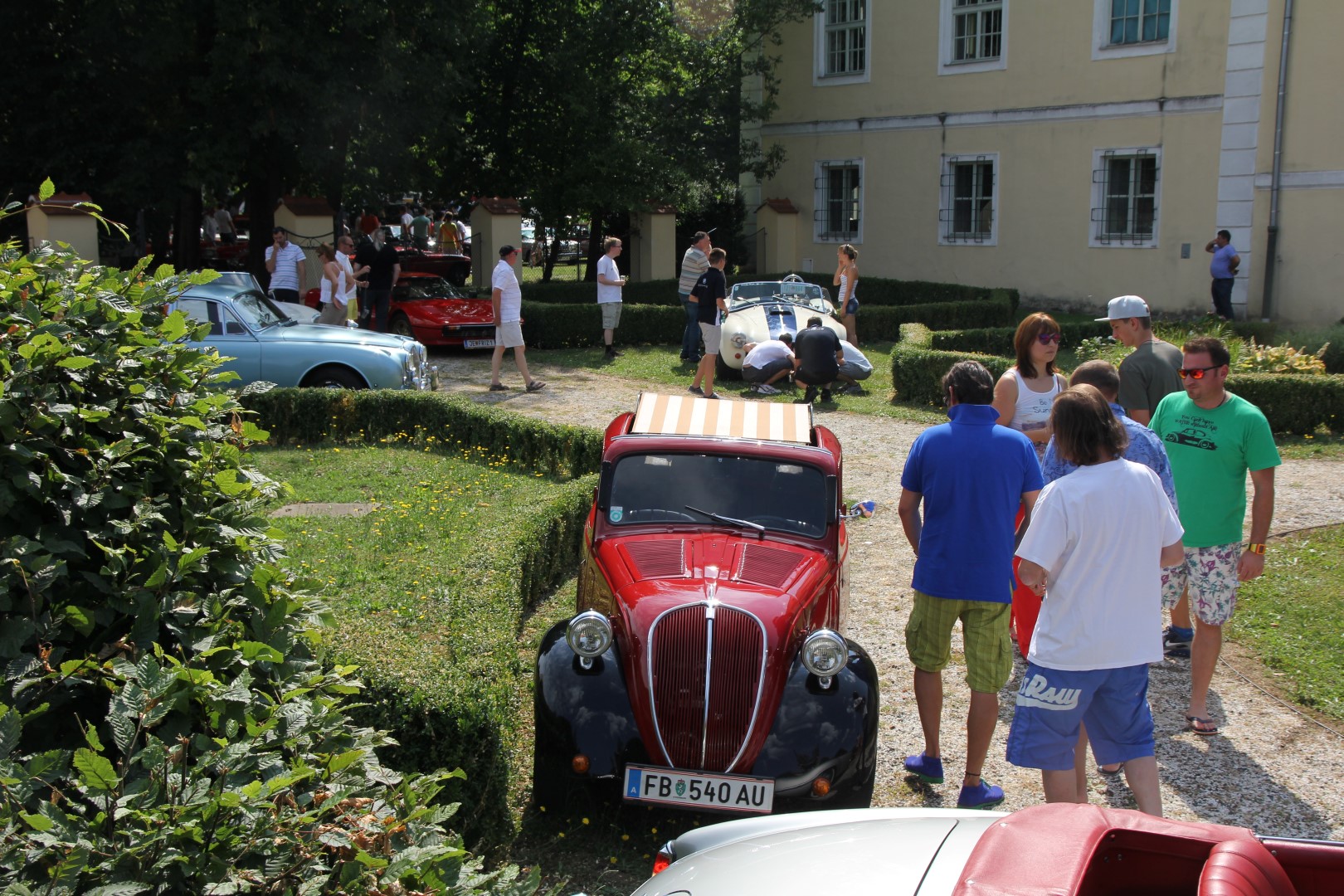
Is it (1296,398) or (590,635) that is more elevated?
(590,635)

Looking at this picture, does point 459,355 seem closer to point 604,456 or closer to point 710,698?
point 604,456

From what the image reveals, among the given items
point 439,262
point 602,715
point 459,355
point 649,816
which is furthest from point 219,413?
point 439,262

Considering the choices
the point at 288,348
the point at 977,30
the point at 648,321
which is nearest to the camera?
the point at 288,348

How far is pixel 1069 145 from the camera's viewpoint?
24.4 m

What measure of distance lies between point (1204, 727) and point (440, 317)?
14.3 metres

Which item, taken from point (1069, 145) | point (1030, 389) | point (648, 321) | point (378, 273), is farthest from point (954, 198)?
point (1030, 389)

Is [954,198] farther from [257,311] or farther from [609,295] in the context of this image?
[257,311]

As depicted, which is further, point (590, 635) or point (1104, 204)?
point (1104, 204)

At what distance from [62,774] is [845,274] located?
53.7 feet

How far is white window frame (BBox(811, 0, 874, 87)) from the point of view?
27.7 m

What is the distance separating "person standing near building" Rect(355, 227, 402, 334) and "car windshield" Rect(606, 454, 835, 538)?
11.8m

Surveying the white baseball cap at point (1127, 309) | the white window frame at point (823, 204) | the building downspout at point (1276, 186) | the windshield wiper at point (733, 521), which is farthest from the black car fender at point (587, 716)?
the white window frame at point (823, 204)

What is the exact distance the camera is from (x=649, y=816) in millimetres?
5043

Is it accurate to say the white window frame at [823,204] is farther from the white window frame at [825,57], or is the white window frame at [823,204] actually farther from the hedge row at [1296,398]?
the hedge row at [1296,398]
